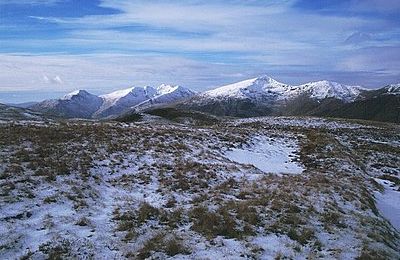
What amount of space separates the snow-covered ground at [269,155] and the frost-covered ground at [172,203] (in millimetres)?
330

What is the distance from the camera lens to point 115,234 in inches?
500

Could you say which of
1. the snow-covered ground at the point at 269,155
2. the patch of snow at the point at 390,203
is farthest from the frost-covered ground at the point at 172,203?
the snow-covered ground at the point at 269,155

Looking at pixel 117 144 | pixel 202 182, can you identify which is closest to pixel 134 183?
pixel 202 182

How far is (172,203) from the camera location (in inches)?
641

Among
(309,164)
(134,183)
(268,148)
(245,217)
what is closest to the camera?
(245,217)

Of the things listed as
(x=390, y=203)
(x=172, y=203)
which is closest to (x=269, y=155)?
(x=390, y=203)

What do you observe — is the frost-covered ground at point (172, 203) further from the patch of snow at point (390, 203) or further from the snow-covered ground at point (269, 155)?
the snow-covered ground at point (269, 155)

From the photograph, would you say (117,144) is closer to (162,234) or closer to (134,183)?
(134,183)

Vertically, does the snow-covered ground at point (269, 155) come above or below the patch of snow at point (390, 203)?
above

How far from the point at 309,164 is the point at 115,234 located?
1928 centimetres

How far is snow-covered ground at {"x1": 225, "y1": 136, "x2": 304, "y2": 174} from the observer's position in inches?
1051

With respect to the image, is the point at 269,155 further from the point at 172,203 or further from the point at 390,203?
the point at 172,203

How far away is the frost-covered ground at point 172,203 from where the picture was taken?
39.3ft

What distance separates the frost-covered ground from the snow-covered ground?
330 millimetres
